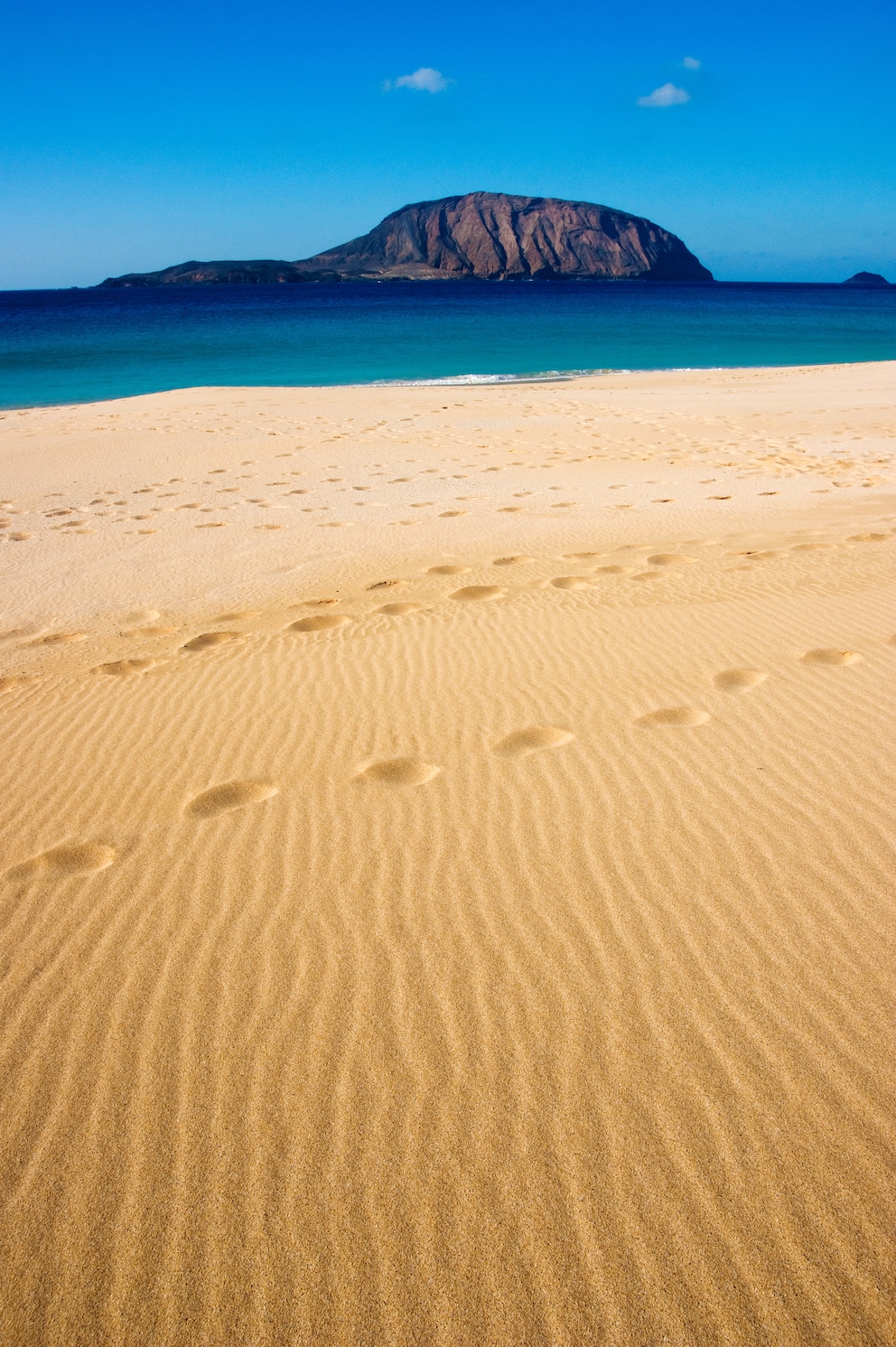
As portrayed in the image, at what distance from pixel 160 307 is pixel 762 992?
7725 centimetres

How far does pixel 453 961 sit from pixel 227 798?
1344 mm

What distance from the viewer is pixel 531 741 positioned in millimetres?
3633

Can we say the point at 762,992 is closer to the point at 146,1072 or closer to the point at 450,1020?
the point at 450,1020

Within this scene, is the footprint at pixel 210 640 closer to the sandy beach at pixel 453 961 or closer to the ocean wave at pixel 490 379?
the sandy beach at pixel 453 961

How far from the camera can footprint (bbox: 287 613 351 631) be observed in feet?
17.0

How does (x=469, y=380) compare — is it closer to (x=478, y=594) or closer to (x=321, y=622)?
(x=478, y=594)

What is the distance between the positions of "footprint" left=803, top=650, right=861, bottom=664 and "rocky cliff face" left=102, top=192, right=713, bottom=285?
156 m

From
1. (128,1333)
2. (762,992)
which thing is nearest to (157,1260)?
(128,1333)

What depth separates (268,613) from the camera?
5520 mm

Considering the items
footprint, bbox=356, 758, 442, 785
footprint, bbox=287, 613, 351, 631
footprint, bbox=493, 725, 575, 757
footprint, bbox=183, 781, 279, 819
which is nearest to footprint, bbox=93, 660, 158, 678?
footprint, bbox=287, 613, 351, 631

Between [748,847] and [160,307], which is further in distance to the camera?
[160,307]

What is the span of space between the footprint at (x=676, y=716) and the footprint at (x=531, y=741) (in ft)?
1.24

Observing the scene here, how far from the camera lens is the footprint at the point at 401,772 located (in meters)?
3.38

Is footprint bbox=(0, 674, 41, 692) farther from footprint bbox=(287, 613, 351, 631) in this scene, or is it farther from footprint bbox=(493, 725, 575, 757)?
footprint bbox=(493, 725, 575, 757)
